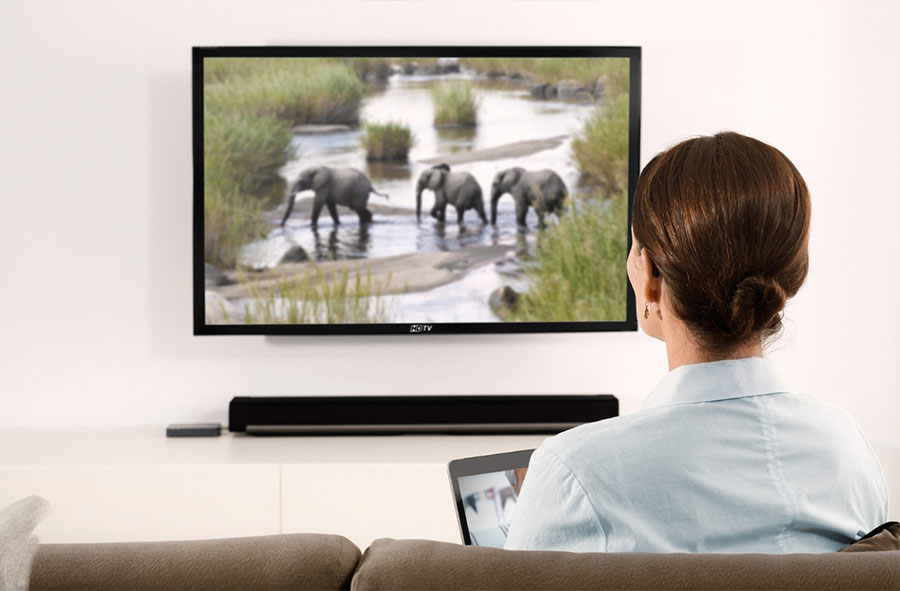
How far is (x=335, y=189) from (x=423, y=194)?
0.29 meters

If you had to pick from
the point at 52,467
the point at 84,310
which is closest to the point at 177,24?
the point at 84,310

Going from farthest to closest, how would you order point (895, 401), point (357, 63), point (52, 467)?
point (895, 401), point (357, 63), point (52, 467)

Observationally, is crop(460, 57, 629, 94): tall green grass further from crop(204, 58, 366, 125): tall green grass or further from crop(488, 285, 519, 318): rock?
crop(488, 285, 519, 318): rock

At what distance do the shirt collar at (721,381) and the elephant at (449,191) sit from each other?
1.86m

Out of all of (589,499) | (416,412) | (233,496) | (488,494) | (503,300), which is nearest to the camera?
(589,499)

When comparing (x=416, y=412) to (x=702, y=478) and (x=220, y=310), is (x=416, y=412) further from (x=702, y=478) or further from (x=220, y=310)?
(x=702, y=478)

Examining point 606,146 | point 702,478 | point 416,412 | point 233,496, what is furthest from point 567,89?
point 702,478

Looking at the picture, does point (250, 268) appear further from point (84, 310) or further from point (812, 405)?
point (812, 405)

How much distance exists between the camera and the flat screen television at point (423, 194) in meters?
2.76

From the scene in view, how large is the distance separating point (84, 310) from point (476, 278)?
4.30ft

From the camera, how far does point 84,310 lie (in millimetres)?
2852

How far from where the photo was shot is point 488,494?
138 centimetres

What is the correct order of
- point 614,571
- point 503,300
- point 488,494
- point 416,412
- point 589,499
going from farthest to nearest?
point 503,300 < point 416,412 < point 488,494 < point 589,499 < point 614,571

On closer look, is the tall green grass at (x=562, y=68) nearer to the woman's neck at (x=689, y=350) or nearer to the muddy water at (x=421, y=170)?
the muddy water at (x=421, y=170)
